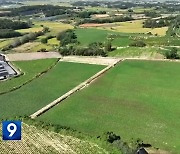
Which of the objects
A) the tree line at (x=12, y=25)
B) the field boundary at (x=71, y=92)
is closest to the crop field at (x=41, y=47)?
the field boundary at (x=71, y=92)

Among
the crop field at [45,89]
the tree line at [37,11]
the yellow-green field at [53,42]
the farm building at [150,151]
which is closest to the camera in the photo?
the farm building at [150,151]

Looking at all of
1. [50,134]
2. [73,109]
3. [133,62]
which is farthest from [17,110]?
[133,62]

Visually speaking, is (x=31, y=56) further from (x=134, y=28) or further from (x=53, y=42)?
(x=134, y=28)

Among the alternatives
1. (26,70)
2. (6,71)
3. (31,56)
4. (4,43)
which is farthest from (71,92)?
(4,43)

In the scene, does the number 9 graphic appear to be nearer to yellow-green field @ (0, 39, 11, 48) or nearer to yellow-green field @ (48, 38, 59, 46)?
yellow-green field @ (0, 39, 11, 48)

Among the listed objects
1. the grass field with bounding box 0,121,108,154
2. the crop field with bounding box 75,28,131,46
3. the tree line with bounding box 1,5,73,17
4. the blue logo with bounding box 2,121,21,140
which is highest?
the blue logo with bounding box 2,121,21,140

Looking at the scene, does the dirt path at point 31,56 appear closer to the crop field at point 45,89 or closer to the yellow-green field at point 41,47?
the yellow-green field at point 41,47

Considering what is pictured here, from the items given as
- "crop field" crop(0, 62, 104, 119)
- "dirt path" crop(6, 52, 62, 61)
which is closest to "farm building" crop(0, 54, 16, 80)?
"crop field" crop(0, 62, 104, 119)
